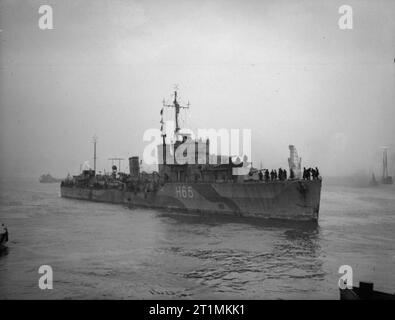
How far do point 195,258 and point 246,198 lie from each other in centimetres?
1112

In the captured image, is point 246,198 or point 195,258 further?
point 246,198

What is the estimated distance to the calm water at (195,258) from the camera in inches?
431

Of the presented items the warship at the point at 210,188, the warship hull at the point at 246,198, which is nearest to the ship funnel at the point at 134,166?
the warship at the point at 210,188

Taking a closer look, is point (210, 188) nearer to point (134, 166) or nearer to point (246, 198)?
point (246, 198)

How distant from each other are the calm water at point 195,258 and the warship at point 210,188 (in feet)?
4.45

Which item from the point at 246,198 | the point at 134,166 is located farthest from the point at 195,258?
the point at 134,166

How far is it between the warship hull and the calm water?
3.73 ft

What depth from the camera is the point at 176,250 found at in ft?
53.9

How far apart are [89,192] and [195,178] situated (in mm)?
22806

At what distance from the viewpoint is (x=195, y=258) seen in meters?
14.8

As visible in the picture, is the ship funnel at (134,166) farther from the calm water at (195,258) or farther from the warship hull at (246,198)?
the calm water at (195,258)

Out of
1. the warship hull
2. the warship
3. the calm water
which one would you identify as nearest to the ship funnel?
the warship

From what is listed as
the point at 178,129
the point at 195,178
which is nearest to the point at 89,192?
the point at 178,129
